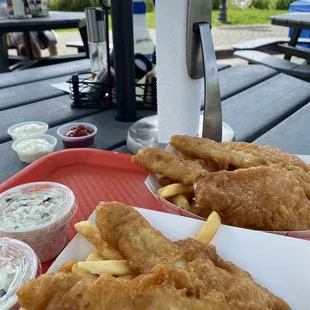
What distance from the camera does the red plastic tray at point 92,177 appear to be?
1.17 m

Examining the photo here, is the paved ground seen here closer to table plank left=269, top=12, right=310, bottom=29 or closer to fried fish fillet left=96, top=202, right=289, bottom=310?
table plank left=269, top=12, right=310, bottom=29

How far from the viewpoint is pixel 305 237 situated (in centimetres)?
89

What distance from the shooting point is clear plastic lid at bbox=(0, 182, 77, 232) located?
92cm

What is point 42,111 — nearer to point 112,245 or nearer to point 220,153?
point 220,153

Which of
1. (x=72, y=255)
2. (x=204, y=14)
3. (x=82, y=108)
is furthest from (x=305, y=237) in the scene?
(x=82, y=108)

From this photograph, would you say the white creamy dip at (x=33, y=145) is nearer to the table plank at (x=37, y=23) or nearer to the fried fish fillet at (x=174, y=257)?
the fried fish fillet at (x=174, y=257)

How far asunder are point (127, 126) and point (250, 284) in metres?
1.11

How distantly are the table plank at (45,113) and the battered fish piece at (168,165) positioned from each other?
2.71ft

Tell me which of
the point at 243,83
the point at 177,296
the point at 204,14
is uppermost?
the point at 204,14

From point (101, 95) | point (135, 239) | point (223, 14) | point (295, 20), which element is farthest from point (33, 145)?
point (223, 14)

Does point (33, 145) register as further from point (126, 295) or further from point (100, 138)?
point (126, 295)

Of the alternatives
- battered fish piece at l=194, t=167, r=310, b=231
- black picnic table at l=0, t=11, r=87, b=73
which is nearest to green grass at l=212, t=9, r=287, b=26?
black picnic table at l=0, t=11, r=87, b=73

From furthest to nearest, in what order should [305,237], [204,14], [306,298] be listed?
[204,14]
[305,237]
[306,298]

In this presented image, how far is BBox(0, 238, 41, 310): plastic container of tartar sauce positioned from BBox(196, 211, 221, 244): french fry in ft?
1.13
